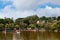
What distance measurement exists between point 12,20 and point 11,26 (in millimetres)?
6824

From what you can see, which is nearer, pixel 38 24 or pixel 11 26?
pixel 11 26

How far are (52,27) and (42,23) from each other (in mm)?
8212

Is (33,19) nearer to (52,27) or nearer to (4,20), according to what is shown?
(4,20)

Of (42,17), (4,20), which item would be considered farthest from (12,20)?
(42,17)

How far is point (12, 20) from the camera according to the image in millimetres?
62656

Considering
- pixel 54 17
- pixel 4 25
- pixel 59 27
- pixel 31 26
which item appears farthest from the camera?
pixel 54 17

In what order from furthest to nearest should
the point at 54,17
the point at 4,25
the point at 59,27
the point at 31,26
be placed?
1. the point at 54,17
2. the point at 31,26
3. the point at 4,25
4. the point at 59,27

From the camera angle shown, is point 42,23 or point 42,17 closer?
point 42,23

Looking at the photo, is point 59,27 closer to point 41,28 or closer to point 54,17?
point 41,28

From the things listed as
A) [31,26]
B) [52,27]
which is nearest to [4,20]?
[31,26]

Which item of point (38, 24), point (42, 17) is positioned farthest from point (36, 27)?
point (42, 17)

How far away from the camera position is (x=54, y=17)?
6875 cm

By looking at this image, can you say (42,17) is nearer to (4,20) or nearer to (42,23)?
(42,23)

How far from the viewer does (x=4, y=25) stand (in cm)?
5716
